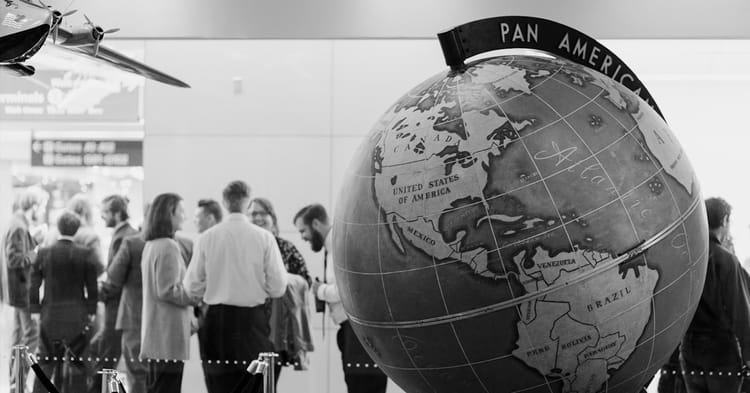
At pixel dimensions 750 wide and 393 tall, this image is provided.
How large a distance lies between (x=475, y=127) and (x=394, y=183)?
0.20m

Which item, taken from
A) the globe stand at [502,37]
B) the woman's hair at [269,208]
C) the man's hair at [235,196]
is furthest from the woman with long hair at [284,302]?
the globe stand at [502,37]

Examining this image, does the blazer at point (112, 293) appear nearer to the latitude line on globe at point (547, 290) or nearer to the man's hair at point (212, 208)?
the man's hair at point (212, 208)

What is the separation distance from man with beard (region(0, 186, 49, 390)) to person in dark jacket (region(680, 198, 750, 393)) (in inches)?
199

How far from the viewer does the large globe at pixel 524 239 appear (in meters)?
1.86

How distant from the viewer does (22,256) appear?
26.1 ft

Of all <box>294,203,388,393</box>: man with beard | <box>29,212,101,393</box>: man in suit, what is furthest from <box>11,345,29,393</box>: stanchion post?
<box>29,212,101,393</box>: man in suit

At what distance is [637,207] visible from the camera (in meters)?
1.92

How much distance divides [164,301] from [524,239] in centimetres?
549

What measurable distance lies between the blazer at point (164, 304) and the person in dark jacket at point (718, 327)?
341 cm

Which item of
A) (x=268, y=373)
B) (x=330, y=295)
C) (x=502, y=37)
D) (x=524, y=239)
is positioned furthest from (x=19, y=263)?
(x=524, y=239)

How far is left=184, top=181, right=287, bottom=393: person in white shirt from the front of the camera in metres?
6.82

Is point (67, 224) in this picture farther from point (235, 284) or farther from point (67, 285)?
point (235, 284)

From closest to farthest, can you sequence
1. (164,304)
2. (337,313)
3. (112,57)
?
(112,57)
(337,313)
(164,304)

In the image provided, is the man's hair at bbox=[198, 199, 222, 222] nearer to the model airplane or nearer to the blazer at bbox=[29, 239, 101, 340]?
Result: the blazer at bbox=[29, 239, 101, 340]
